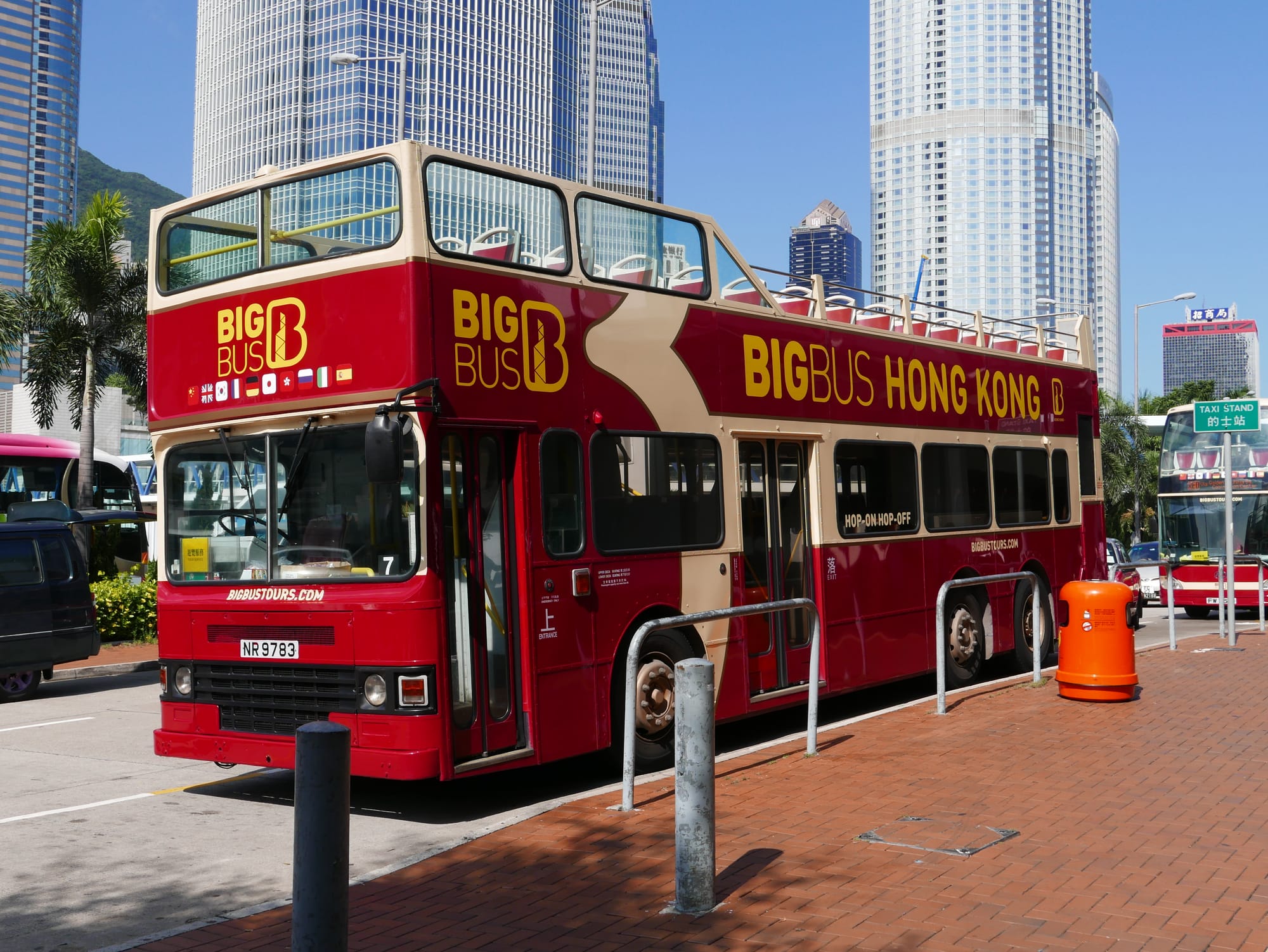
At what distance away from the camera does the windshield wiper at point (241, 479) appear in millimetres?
7953

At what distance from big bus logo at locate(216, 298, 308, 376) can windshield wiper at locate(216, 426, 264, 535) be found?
1.39ft

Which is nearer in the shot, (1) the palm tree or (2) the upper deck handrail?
(2) the upper deck handrail

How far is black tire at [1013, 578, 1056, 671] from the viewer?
13883 mm

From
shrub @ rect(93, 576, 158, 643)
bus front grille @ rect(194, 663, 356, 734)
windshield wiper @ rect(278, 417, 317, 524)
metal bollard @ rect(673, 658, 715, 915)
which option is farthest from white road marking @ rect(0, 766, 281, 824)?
shrub @ rect(93, 576, 158, 643)

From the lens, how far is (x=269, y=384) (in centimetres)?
795

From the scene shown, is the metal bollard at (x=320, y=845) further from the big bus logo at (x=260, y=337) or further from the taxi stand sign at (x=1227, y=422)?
the taxi stand sign at (x=1227, y=422)

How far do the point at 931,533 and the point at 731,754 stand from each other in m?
3.83

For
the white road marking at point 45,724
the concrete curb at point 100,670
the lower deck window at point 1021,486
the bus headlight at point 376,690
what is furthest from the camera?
the concrete curb at point 100,670

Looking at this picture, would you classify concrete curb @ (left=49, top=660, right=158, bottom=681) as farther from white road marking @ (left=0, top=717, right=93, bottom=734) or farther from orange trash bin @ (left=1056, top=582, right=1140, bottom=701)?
orange trash bin @ (left=1056, top=582, right=1140, bottom=701)

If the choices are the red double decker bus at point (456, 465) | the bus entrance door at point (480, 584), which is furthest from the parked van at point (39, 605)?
the bus entrance door at point (480, 584)

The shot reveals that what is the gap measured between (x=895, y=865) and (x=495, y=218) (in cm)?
459

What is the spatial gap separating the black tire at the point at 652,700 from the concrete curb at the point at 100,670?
1019cm

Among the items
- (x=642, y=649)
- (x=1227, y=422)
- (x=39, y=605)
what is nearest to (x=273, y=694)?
(x=642, y=649)

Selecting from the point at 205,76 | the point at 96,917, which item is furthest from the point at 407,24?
the point at 96,917
